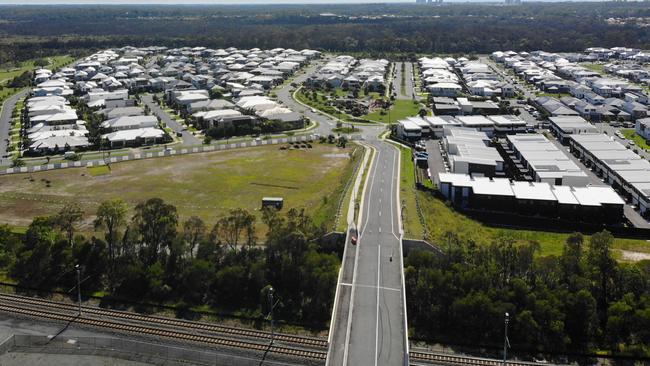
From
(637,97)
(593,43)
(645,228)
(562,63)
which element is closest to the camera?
(645,228)

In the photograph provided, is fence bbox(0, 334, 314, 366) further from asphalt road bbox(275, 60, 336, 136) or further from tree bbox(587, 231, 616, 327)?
asphalt road bbox(275, 60, 336, 136)

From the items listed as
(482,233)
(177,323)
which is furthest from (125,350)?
(482,233)

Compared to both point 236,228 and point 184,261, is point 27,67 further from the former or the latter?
point 236,228

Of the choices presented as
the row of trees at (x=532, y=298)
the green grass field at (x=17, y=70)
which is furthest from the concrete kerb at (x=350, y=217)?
the green grass field at (x=17, y=70)

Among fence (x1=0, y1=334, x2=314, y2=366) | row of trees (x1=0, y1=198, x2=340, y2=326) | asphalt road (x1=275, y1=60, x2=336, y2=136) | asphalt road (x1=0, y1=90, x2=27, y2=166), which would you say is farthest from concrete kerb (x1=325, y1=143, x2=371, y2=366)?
asphalt road (x1=0, y1=90, x2=27, y2=166)

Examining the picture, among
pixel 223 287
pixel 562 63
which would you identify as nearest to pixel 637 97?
pixel 562 63

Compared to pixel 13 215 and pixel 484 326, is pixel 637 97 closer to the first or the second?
pixel 484 326

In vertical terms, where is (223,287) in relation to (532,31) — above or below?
below
